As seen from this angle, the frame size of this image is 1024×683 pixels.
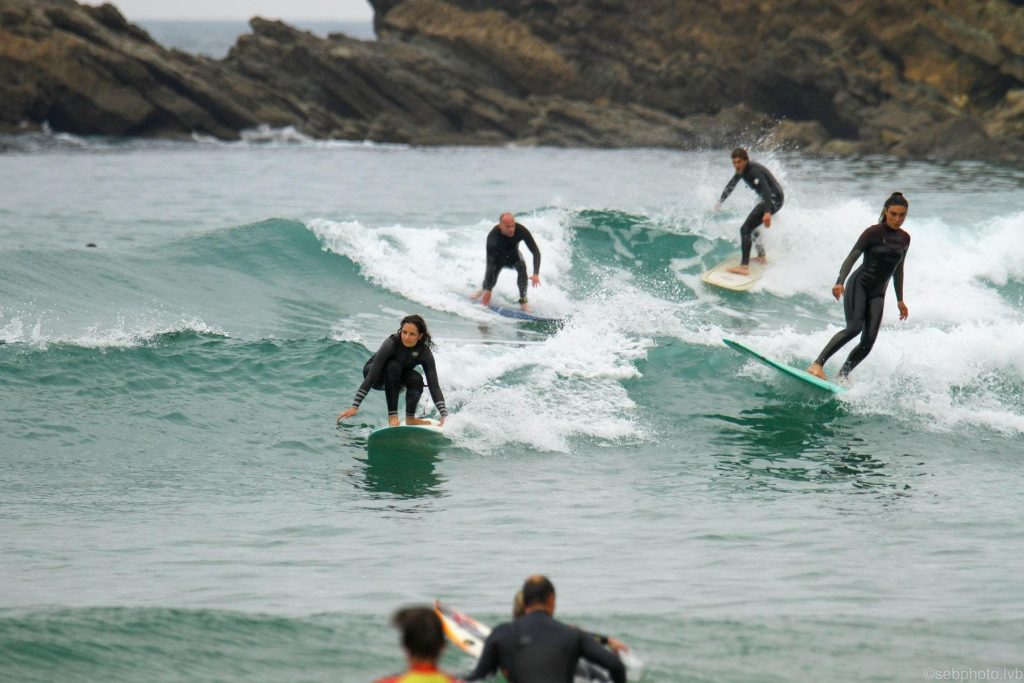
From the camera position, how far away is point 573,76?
60.9 metres

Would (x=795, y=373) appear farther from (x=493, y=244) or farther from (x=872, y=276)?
(x=493, y=244)

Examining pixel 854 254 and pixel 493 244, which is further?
pixel 493 244

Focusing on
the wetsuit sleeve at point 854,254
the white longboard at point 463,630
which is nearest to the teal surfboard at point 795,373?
the wetsuit sleeve at point 854,254

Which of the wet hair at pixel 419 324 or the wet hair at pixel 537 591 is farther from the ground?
the wet hair at pixel 419 324

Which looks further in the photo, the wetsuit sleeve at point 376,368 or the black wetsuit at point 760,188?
the black wetsuit at point 760,188

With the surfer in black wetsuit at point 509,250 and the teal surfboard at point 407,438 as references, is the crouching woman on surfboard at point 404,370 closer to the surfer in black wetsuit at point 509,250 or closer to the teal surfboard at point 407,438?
the teal surfboard at point 407,438

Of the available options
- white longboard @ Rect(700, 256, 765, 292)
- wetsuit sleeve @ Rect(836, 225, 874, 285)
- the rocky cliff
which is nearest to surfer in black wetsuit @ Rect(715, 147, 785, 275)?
white longboard @ Rect(700, 256, 765, 292)

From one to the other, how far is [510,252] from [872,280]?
6330mm

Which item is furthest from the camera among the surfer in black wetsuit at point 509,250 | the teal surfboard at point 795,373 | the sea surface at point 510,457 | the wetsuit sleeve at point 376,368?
the surfer in black wetsuit at point 509,250

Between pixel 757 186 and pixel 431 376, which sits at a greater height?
pixel 757 186

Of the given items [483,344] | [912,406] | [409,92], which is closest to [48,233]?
[483,344]

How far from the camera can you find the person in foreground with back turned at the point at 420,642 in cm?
427

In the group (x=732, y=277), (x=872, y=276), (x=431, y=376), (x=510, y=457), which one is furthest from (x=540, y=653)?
(x=732, y=277)

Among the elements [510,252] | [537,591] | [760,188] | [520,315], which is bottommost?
[537,591]
